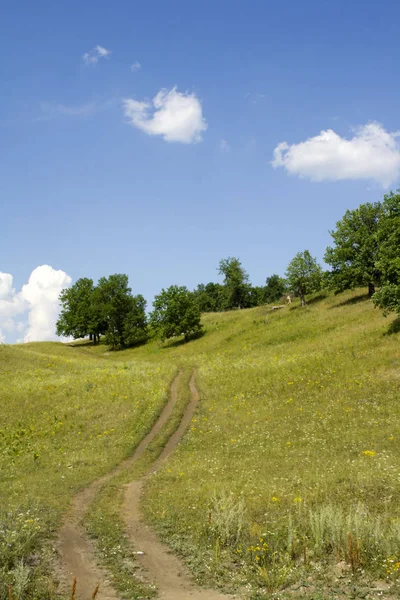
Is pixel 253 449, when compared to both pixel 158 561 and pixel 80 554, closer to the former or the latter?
pixel 158 561

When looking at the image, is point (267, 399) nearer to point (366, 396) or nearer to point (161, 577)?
point (366, 396)

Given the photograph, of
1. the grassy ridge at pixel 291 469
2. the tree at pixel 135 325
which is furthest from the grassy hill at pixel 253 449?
the tree at pixel 135 325

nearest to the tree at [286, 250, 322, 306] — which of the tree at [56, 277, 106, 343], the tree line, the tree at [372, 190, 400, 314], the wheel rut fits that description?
the tree line

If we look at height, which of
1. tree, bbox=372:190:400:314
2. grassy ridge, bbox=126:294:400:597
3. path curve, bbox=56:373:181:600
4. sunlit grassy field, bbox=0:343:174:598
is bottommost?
grassy ridge, bbox=126:294:400:597

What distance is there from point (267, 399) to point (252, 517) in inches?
836

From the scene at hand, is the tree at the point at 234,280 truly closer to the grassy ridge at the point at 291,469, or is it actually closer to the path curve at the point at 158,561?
the grassy ridge at the point at 291,469

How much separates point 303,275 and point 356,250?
15.2 meters

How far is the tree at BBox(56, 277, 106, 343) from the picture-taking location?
4118 inches

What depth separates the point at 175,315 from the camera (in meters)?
84.8

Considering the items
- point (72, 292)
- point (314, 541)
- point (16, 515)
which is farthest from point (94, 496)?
point (72, 292)

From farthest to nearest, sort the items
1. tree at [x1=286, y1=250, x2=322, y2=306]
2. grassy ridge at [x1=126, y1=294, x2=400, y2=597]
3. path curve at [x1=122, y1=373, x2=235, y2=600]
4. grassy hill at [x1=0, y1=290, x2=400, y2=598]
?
tree at [x1=286, y1=250, x2=322, y2=306], grassy hill at [x1=0, y1=290, x2=400, y2=598], grassy ridge at [x1=126, y1=294, x2=400, y2=597], path curve at [x1=122, y1=373, x2=235, y2=600]

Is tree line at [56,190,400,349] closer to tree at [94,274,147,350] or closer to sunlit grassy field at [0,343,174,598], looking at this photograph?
tree at [94,274,147,350]

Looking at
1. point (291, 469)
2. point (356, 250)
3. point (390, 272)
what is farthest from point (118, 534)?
point (356, 250)

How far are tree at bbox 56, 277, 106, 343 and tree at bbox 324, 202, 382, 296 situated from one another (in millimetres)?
56198
